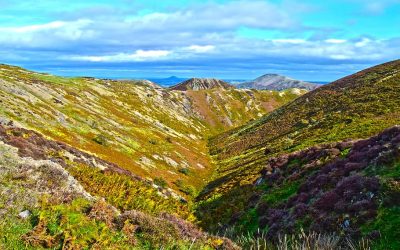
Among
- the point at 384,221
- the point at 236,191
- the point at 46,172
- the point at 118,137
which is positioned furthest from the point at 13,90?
the point at 384,221

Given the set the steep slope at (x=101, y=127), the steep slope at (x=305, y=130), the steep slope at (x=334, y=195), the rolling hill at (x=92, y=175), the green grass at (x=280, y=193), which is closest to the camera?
the rolling hill at (x=92, y=175)

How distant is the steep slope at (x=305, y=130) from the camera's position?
4041 centimetres

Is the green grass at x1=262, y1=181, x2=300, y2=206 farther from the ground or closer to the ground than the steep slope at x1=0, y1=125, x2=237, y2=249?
closer to the ground

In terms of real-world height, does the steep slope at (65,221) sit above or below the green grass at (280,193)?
above

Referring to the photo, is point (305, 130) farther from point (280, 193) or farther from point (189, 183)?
point (280, 193)

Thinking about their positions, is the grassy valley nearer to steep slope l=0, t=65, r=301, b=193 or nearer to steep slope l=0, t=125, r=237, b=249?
steep slope l=0, t=125, r=237, b=249

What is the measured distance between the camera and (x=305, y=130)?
67.5m

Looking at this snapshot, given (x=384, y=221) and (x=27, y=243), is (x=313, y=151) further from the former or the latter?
(x=27, y=243)

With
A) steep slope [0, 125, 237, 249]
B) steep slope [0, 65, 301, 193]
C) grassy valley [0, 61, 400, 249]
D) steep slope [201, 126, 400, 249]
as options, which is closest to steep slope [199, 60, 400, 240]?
grassy valley [0, 61, 400, 249]

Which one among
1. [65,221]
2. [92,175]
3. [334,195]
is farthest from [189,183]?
[65,221]

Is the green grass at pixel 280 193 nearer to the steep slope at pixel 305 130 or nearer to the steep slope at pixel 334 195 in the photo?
the steep slope at pixel 334 195

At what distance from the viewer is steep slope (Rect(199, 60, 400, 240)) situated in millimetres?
40406

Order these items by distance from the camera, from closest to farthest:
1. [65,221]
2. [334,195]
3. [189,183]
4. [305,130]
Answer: [65,221]
[334,195]
[189,183]
[305,130]

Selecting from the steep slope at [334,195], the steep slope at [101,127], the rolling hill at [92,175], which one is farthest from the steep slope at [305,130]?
the steep slope at [101,127]
